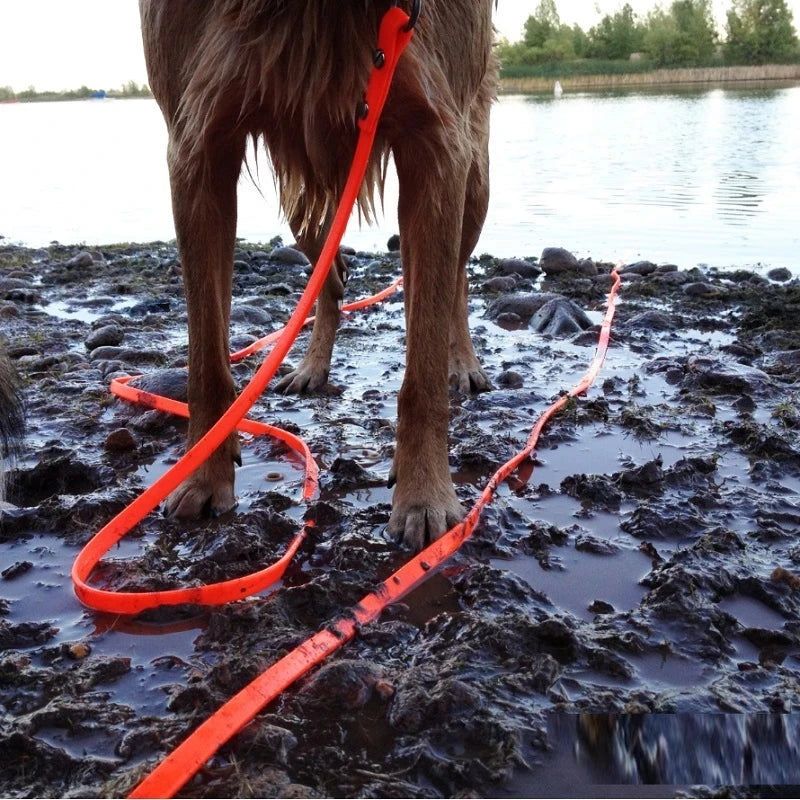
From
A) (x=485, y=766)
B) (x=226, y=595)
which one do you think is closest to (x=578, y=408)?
(x=226, y=595)

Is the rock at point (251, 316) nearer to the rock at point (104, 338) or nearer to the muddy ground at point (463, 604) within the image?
the rock at point (104, 338)

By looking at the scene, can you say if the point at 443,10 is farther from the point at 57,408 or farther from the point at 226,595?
the point at 57,408

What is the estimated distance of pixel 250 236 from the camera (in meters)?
10.1

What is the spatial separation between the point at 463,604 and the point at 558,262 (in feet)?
17.8

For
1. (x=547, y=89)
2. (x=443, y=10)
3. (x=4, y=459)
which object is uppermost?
(x=547, y=89)

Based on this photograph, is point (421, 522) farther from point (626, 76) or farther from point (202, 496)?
point (626, 76)

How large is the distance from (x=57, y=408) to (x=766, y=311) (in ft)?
14.2

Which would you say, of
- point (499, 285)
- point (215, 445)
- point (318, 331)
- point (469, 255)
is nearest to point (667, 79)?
point (499, 285)

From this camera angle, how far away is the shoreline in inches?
2051

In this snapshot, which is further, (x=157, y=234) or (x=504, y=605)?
(x=157, y=234)

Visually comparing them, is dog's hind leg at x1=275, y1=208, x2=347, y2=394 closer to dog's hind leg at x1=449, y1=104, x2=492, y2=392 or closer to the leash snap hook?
dog's hind leg at x1=449, y1=104, x2=492, y2=392

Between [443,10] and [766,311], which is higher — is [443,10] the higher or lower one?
the higher one

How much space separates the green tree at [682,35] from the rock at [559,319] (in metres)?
73.8

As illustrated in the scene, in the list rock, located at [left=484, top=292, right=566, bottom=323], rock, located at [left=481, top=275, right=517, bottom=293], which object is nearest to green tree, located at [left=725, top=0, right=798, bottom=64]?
rock, located at [left=481, top=275, right=517, bottom=293]
